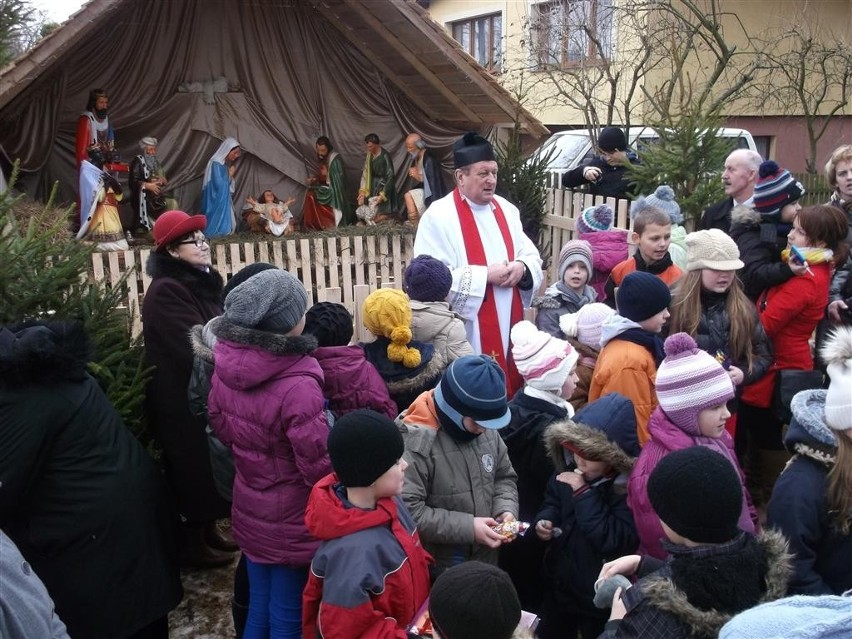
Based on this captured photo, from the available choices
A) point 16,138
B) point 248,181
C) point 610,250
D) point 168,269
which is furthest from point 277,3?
point 168,269

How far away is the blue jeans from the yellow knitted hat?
105 cm

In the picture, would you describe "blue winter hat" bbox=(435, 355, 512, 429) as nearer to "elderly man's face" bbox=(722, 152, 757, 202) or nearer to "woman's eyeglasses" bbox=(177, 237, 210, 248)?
"woman's eyeglasses" bbox=(177, 237, 210, 248)

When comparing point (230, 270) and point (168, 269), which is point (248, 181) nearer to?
point (230, 270)

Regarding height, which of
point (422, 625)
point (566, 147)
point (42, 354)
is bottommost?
point (422, 625)

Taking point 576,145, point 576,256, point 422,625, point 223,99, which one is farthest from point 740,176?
point 576,145

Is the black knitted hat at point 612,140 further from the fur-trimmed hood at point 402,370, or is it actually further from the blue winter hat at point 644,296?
the fur-trimmed hood at point 402,370

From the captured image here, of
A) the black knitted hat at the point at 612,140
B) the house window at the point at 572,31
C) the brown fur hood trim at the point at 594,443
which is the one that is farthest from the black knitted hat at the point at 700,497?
the house window at the point at 572,31

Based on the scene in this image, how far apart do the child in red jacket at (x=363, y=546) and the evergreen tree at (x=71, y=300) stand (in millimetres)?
1584

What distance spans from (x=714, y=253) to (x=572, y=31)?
40.6 ft

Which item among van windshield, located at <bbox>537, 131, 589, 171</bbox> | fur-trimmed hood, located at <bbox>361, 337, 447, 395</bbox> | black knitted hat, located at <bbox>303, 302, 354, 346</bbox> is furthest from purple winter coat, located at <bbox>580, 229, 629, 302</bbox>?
van windshield, located at <bbox>537, 131, 589, 171</bbox>

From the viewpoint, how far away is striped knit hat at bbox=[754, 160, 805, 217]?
4531mm

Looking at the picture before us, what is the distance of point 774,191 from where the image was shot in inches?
178

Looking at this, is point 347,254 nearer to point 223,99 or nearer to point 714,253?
point 223,99

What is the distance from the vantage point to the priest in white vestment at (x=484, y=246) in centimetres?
491
